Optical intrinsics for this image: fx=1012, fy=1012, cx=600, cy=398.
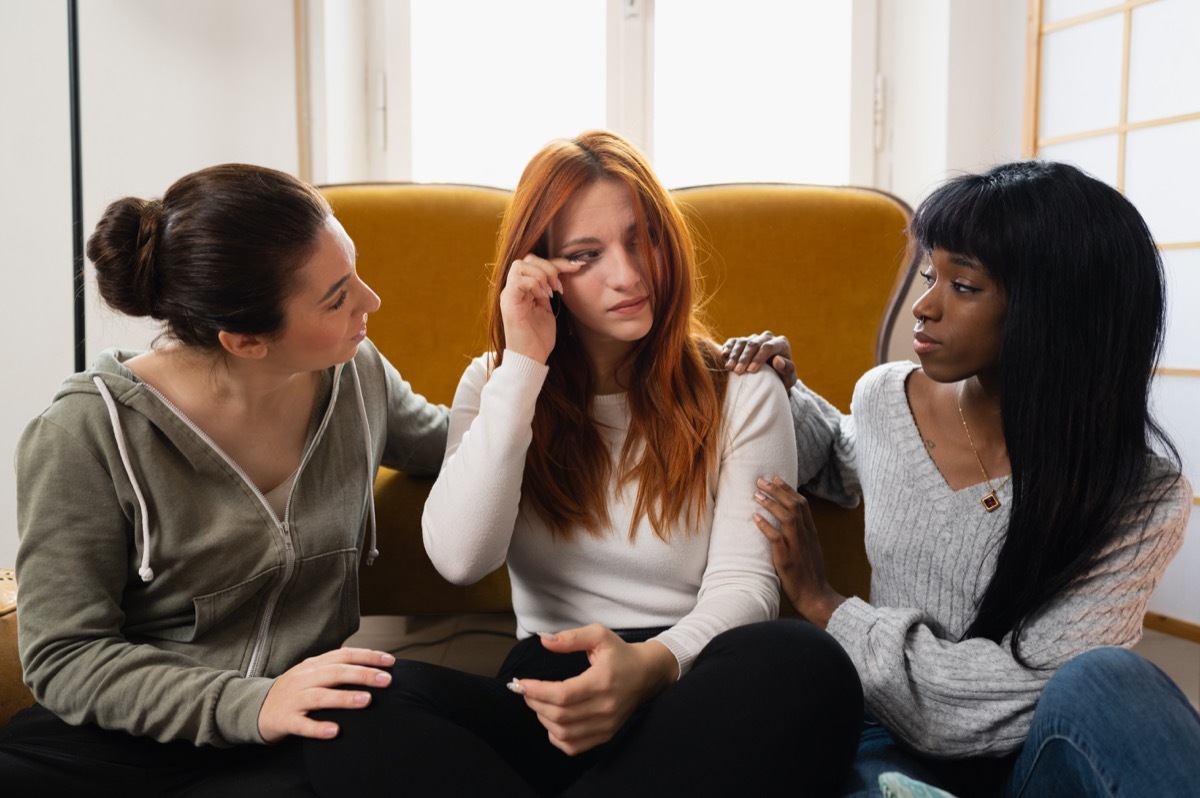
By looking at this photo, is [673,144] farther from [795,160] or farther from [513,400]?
[513,400]

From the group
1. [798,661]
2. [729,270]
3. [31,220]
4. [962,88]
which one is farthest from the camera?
[962,88]

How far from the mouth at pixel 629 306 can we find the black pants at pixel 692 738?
0.43 metres

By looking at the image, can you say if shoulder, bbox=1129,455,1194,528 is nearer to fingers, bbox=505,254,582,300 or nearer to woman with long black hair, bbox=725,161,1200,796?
woman with long black hair, bbox=725,161,1200,796

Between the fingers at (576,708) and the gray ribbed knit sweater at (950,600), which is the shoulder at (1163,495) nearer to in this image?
the gray ribbed knit sweater at (950,600)

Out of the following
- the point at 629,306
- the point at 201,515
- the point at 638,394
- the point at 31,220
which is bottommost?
the point at 201,515

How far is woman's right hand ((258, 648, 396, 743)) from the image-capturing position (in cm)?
99

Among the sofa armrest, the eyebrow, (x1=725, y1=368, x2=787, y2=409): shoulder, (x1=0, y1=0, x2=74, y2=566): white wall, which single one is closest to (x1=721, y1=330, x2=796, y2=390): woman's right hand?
(x1=725, y1=368, x2=787, y2=409): shoulder

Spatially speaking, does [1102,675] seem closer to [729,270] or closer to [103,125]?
[729,270]

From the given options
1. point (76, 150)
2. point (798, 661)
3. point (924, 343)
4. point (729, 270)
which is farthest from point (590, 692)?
point (76, 150)

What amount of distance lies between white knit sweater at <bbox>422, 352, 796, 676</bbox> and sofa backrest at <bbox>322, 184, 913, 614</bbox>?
749mm

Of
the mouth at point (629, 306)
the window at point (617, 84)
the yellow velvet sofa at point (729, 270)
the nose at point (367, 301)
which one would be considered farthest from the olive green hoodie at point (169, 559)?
the window at point (617, 84)

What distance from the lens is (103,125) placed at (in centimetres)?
232

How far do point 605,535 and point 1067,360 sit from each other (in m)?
0.58

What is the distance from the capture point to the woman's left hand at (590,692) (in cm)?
100
